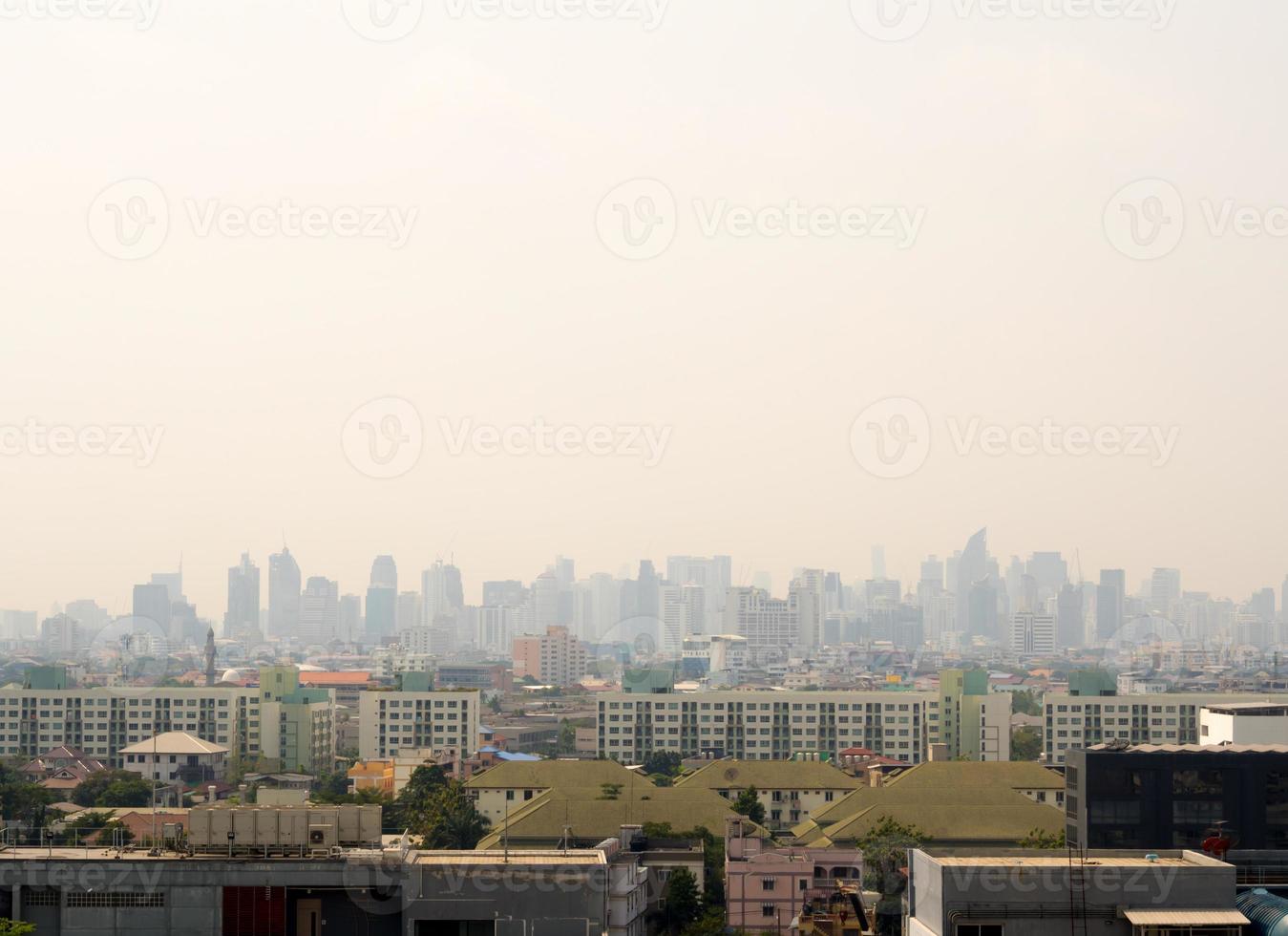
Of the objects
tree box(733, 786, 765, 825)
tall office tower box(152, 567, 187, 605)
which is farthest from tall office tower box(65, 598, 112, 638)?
tree box(733, 786, 765, 825)

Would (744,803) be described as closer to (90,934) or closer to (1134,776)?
(1134,776)

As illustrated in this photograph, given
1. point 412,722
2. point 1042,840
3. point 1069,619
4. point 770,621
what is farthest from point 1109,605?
point 1042,840

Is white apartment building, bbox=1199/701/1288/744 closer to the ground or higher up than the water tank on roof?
closer to the ground

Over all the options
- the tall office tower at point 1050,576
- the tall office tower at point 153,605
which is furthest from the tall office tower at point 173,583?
the tall office tower at point 1050,576

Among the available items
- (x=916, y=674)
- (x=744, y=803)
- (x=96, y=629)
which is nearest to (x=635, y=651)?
(x=916, y=674)

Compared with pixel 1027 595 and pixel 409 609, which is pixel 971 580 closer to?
pixel 1027 595

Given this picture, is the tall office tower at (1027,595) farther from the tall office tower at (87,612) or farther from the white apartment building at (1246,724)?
the white apartment building at (1246,724)

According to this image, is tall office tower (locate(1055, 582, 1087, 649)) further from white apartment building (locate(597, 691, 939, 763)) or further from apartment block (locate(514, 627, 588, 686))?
white apartment building (locate(597, 691, 939, 763))
